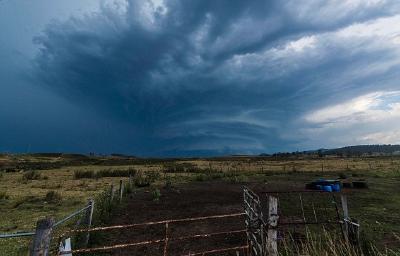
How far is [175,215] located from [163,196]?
838 centimetres

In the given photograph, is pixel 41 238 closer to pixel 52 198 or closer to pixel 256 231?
pixel 256 231

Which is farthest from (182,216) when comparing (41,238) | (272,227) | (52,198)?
(41,238)

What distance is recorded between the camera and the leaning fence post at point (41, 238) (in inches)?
258

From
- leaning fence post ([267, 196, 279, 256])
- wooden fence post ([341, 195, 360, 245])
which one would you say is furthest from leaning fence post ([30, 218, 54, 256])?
wooden fence post ([341, 195, 360, 245])

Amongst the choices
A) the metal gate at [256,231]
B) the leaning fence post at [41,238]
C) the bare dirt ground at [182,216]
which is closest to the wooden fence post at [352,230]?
the metal gate at [256,231]

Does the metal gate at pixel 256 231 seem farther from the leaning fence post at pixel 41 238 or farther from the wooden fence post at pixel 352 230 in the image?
the leaning fence post at pixel 41 238

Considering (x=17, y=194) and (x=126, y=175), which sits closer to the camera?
(x=17, y=194)

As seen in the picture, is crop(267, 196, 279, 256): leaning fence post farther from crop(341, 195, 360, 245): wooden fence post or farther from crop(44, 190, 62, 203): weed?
crop(44, 190, 62, 203): weed

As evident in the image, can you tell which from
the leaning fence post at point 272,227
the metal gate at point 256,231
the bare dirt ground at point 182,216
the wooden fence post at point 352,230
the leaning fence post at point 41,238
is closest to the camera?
the leaning fence post at point 41,238

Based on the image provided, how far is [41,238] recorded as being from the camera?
6566 mm

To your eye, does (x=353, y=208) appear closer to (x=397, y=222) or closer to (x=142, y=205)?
(x=397, y=222)

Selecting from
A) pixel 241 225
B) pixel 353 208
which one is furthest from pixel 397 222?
pixel 241 225

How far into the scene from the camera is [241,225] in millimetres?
17578

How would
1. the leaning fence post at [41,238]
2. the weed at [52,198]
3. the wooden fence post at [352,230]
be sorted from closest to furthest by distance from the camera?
the leaning fence post at [41,238] < the wooden fence post at [352,230] < the weed at [52,198]
